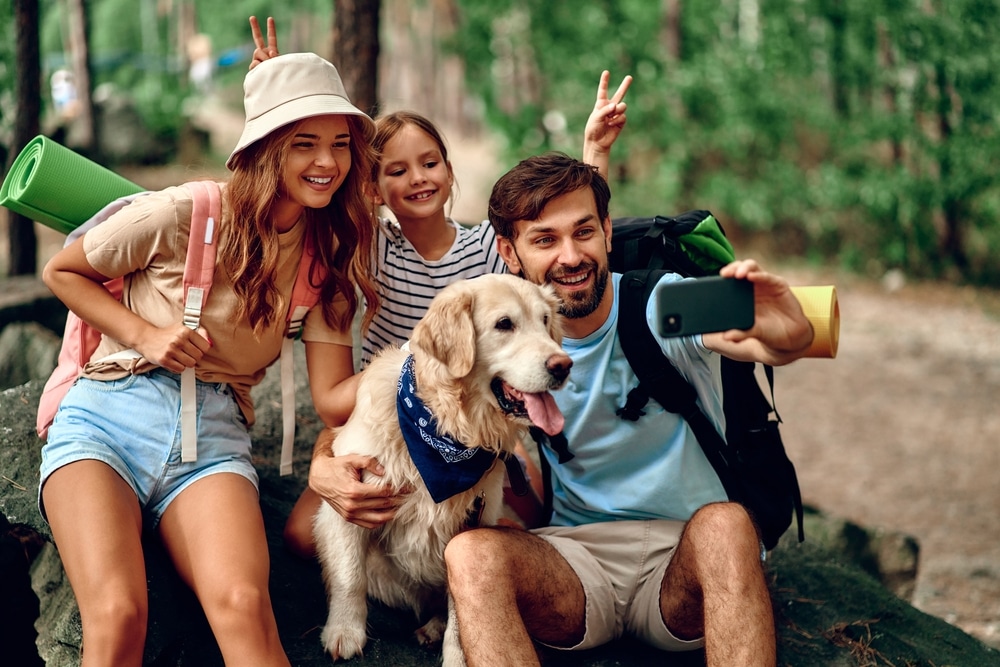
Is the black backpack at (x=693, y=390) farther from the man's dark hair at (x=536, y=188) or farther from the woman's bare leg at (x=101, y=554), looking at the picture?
the woman's bare leg at (x=101, y=554)

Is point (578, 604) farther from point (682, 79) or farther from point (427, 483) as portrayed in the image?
point (682, 79)

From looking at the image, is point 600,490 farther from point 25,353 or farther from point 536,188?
point 25,353

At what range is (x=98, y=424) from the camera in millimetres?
3217

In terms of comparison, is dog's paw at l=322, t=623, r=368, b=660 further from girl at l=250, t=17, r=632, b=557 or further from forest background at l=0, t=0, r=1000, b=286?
forest background at l=0, t=0, r=1000, b=286

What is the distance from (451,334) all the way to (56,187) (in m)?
1.74

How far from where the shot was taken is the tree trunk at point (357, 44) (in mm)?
6160

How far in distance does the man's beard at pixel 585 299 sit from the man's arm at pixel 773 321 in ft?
1.97

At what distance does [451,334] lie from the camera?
9.87 ft

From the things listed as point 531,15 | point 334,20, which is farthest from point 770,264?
point 334,20

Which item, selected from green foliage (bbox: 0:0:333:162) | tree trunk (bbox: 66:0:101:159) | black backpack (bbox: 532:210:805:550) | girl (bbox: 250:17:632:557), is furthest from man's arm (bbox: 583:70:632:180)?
green foliage (bbox: 0:0:333:162)

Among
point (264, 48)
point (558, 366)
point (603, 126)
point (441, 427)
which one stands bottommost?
point (441, 427)

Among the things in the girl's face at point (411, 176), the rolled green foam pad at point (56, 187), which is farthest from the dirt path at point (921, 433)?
the rolled green foam pad at point (56, 187)

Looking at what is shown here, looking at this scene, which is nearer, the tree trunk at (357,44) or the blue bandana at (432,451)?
the blue bandana at (432,451)

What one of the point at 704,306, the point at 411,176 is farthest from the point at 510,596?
the point at 411,176
